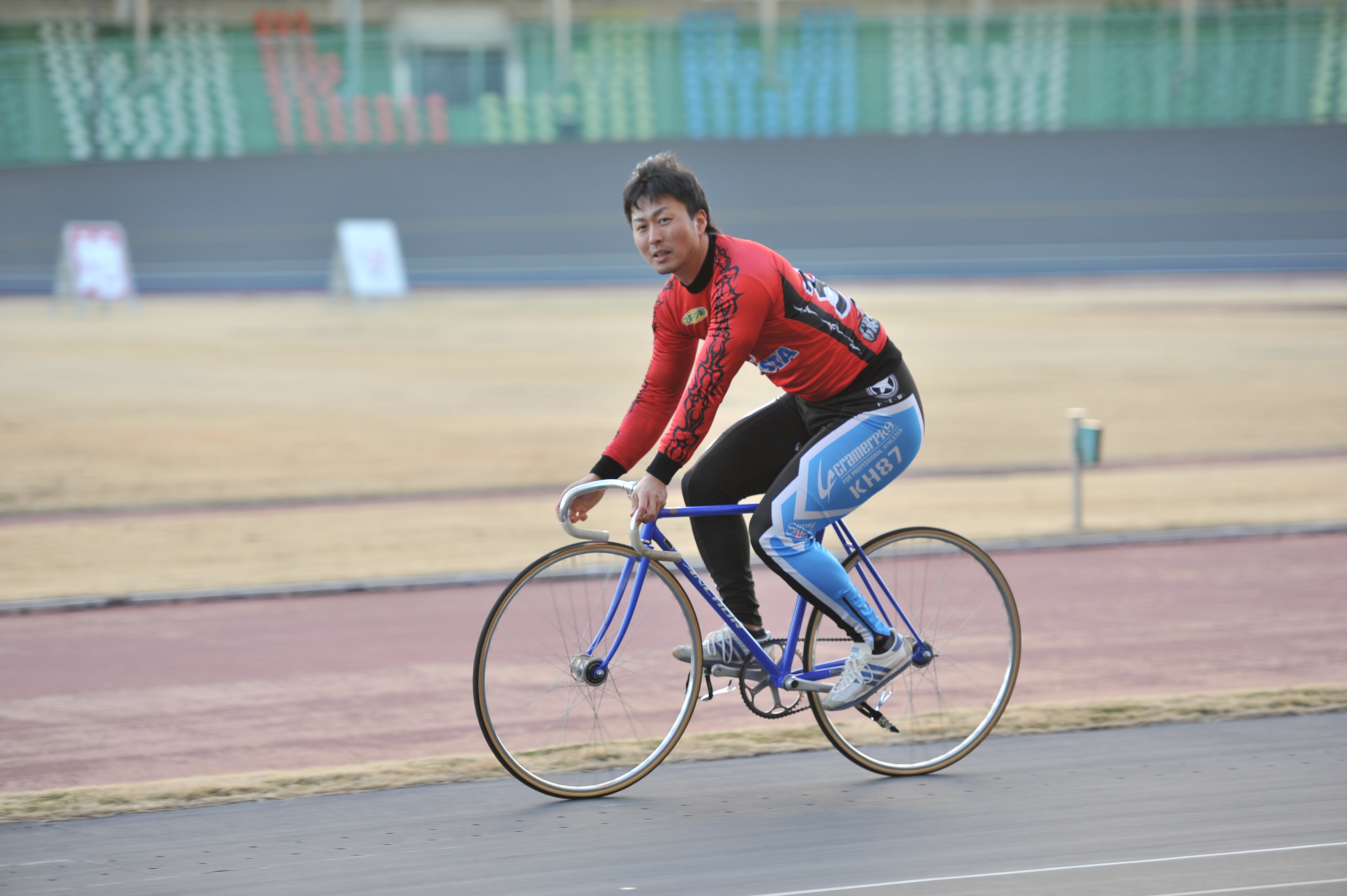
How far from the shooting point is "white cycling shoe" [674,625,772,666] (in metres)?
3.99

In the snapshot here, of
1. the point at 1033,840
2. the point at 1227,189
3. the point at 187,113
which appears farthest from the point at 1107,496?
the point at 187,113

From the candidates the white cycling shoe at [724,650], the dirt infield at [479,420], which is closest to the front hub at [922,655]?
the white cycling shoe at [724,650]

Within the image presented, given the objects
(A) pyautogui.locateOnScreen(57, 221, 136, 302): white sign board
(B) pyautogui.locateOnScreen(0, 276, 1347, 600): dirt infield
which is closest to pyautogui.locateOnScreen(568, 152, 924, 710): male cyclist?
(B) pyautogui.locateOnScreen(0, 276, 1347, 600): dirt infield

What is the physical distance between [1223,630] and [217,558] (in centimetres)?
518

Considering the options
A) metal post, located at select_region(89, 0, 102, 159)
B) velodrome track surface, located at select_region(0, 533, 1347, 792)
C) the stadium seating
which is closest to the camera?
velodrome track surface, located at select_region(0, 533, 1347, 792)

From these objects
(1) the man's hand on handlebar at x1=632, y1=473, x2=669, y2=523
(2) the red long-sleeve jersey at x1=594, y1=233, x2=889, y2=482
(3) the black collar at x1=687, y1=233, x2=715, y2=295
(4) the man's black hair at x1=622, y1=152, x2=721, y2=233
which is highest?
(4) the man's black hair at x1=622, y1=152, x2=721, y2=233

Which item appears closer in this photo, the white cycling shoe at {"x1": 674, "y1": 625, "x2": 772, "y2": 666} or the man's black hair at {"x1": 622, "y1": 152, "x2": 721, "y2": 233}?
the man's black hair at {"x1": 622, "y1": 152, "x2": 721, "y2": 233}

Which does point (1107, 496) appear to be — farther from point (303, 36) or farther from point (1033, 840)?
point (303, 36)

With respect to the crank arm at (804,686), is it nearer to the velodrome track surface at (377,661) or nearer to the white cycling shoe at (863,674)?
the white cycling shoe at (863,674)

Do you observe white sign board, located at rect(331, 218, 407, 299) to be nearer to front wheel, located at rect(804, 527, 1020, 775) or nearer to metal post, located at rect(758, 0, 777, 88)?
metal post, located at rect(758, 0, 777, 88)

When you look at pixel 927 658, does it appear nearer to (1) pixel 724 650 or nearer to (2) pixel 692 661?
(1) pixel 724 650

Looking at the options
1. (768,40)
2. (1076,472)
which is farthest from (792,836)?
(768,40)

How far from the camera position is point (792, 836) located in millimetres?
3713

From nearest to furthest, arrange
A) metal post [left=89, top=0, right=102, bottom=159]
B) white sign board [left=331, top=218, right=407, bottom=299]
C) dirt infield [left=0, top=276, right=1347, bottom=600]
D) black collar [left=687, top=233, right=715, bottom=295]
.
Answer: black collar [left=687, top=233, right=715, bottom=295] → dirt infield [left=0, top=276, right=1347, bottom=600] → white sign board [left=331, top=218, right=407, bottom=299] → metal post [left=89, top=0, right=102, bottom=159]
